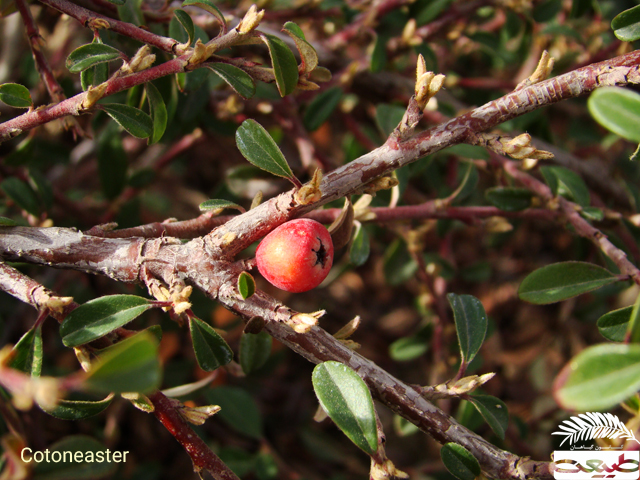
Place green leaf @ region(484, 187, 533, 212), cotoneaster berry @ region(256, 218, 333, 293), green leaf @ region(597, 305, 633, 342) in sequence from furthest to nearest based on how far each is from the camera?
1. green leaf @ region(484, 187, 533, 212)
2. green leaf @ region(597, 305, 633, 342)
3. cotoneaster berry @ region(256, 218, 333, 293)

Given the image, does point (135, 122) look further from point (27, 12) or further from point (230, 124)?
point (230, 124)

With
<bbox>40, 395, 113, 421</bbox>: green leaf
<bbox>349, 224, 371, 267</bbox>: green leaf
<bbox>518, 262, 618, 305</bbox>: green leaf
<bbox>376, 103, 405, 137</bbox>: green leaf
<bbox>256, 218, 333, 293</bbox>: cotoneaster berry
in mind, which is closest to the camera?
<bbox>256, 218, 333, 293</bbox>: cotoneaster berry

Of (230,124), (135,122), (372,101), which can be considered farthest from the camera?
(372,101)

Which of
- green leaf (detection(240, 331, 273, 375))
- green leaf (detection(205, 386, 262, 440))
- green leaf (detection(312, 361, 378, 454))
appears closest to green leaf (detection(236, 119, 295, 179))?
green leaf (detection(312, 361, 378, 454))

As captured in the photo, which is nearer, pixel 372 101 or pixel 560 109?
pixel 372 101

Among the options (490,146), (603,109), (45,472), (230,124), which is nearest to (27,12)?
(230,124)

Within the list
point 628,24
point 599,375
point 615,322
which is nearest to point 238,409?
point 615,322

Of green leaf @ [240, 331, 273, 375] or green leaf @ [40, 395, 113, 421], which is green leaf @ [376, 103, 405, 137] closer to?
green leaf @ [240, 331, 273, 375]
